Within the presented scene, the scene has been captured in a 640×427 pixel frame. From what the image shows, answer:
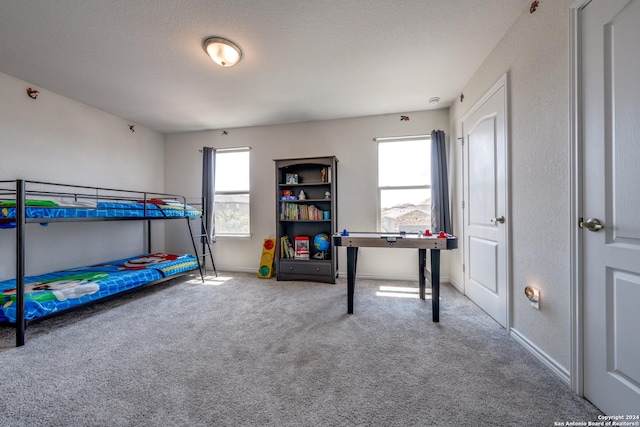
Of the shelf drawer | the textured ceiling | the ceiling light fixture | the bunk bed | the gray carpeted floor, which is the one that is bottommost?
the gray carpeted floor

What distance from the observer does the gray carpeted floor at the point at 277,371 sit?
1.23 meters

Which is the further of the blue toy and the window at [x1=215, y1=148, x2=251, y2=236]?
Answer: the window at [x1=215, y1=148, x2=251, y2=236]

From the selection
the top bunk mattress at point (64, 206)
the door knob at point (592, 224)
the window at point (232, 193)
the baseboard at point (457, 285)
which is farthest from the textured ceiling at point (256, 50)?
the baseboard at point (457, 285)

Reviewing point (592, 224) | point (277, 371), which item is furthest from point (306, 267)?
point (592, 224)

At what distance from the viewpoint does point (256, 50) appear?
227 cm

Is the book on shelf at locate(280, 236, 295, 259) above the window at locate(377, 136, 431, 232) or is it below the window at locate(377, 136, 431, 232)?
below

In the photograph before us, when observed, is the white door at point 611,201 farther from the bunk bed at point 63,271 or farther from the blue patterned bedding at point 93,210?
the blue patterned bedding at point 93,210

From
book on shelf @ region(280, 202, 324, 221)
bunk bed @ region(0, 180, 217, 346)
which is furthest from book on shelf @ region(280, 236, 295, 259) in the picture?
bunk bed @ region(0, 180, 217, 346)

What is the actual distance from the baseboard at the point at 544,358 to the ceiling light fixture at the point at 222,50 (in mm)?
3414

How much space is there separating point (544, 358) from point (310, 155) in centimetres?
351

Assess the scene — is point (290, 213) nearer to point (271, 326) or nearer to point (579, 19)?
point (271, 326)

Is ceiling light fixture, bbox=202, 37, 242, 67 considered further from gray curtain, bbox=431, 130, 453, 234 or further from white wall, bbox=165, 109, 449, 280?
gray curtain, bbox=431, 130, 453, 234

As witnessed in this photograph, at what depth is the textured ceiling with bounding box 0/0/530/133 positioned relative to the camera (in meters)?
1.82

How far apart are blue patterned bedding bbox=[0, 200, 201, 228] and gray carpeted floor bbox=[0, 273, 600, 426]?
3.39 ft
